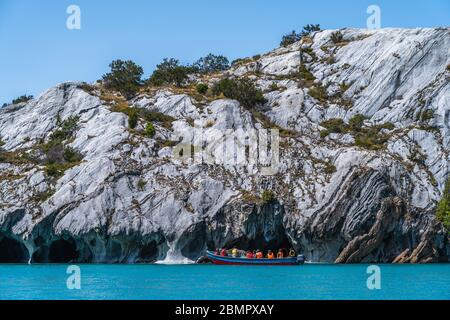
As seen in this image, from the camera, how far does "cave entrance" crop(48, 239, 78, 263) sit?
3482 inches

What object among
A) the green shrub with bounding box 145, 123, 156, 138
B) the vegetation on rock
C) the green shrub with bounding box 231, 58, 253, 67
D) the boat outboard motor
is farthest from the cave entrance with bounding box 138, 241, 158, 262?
the green shrub with bounding box 231, 58, 253, 67

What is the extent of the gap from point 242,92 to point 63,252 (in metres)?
38.2

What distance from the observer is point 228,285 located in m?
49.0

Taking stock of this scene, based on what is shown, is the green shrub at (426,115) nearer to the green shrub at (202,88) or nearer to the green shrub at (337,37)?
the green shrub at (202,88)

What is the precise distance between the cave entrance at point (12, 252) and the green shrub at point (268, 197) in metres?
32.6

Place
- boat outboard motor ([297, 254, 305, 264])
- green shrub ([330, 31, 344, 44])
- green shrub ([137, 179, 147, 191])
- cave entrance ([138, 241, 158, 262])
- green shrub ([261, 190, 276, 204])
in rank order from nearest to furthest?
1. boat outboard motor ([297, 254, 305, 264])
2. green shrub ([261, 190, 276, 204])
3. cave entrance ([138, 241, 158, 262])
4. green shrub ([137, 179, 147, 191])
5. green shrub ([330, 31, 344, 44])

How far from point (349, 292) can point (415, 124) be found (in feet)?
182

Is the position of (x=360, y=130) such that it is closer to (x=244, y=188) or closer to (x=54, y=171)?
(x=244, y=188)

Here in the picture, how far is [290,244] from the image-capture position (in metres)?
85.6

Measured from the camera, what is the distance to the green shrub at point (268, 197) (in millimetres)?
82625

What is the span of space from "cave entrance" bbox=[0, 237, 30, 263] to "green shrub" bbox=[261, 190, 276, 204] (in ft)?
107
